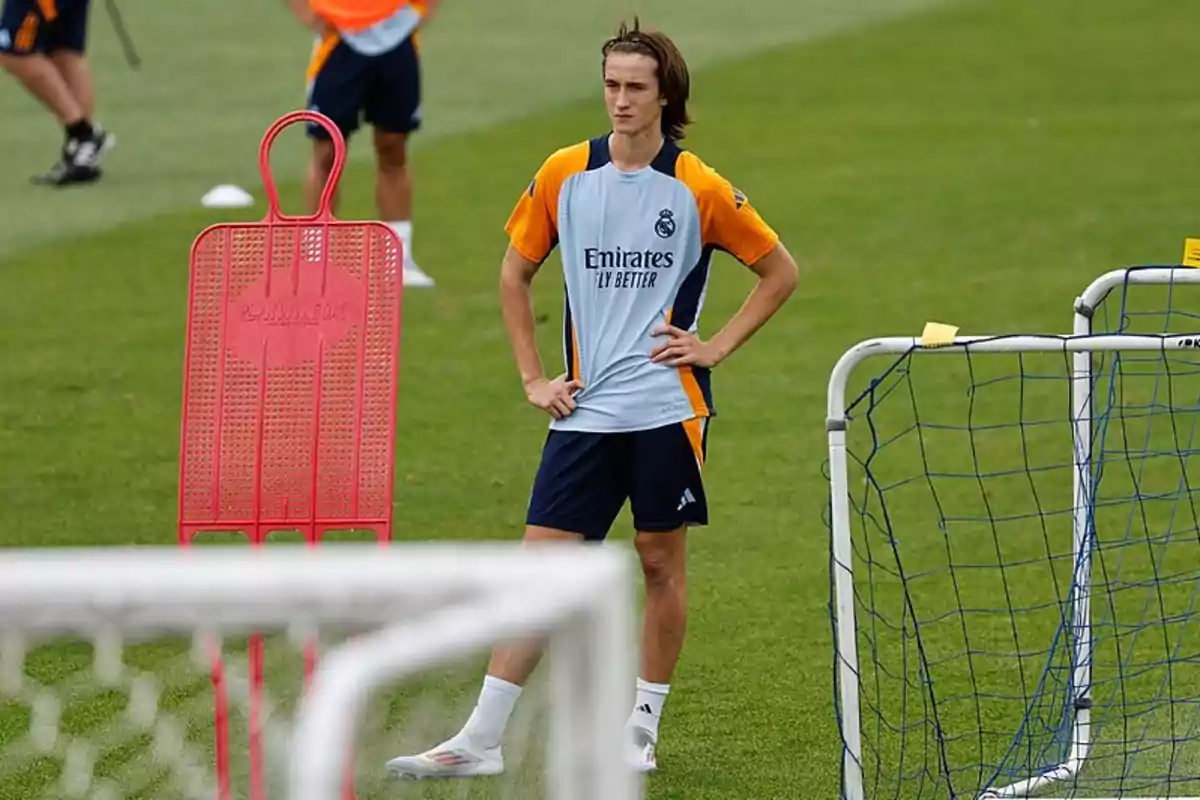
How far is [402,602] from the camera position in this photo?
3.06m

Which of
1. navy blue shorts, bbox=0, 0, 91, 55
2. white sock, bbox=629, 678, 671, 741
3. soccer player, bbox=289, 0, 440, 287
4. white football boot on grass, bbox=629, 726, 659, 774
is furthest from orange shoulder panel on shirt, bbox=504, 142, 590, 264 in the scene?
navy blue shorts, bbox=0, 0, 91, 55

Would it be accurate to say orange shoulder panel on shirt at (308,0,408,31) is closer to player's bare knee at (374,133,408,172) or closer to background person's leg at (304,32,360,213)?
background person's leg at (304,32,360,213)

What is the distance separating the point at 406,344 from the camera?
1138 cm

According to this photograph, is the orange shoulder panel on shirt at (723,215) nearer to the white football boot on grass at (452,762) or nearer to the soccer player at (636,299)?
the soccer player at (636,299)

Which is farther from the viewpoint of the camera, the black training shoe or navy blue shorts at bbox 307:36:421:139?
the black training shoe

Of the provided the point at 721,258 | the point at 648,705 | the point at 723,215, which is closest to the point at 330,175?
the point at 723,215

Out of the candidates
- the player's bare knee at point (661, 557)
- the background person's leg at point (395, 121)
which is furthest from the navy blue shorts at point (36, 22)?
the player's bare knee at point (661, 557)

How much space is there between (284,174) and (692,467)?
982 cm

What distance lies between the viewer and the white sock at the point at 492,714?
3822mm

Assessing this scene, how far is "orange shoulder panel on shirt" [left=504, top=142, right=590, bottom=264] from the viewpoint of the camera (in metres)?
6.06

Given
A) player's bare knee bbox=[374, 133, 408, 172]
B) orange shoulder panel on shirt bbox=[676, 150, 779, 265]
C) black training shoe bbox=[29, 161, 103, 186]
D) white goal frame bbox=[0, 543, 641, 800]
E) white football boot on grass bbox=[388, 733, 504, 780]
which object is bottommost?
white football boot on grass bbox=[388, 733, 504, 780]

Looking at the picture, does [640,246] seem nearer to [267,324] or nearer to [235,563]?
[267,324]

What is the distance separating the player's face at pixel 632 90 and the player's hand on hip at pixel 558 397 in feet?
2.19

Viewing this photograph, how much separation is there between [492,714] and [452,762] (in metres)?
0.43
